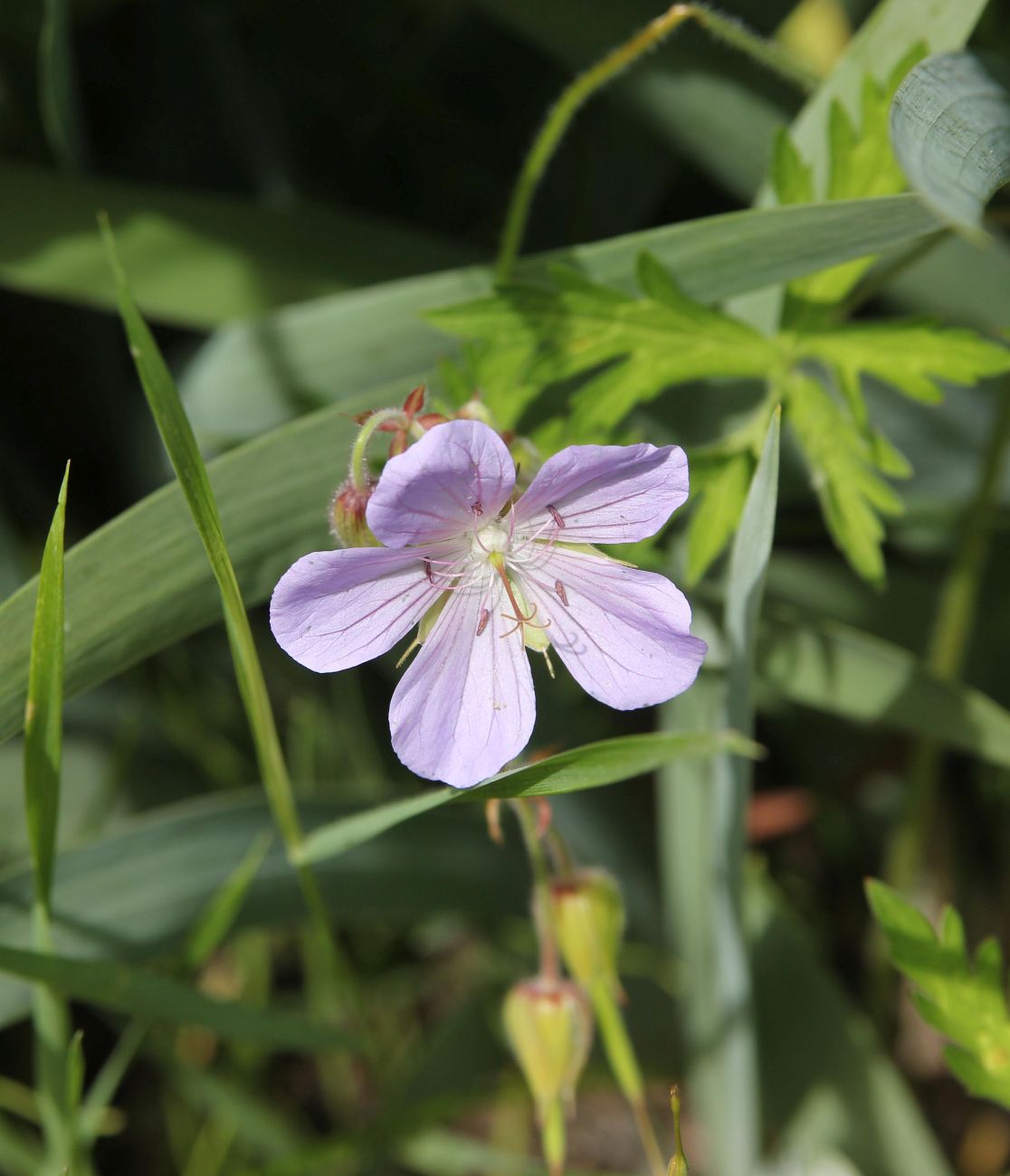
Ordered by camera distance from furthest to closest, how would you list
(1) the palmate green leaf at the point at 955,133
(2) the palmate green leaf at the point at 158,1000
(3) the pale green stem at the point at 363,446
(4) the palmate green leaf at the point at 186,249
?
(4) the palmate green leaf at the point at 186,249 < (2) the palmate green leaf at the point at 158,1000 < (3) the pale green stem at the point at 363,446 < (1) the palmate green leaf at the point at 955,133

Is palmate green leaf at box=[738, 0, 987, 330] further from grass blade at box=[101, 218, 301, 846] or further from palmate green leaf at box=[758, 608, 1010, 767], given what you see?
grass blade at box=[101, 218, 301, 846]

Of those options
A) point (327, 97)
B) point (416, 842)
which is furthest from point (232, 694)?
point (327, 97)

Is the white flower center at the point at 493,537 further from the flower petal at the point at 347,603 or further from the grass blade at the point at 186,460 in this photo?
the grass blade at the point at 186,460

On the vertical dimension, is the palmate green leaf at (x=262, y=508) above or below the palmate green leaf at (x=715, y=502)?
above

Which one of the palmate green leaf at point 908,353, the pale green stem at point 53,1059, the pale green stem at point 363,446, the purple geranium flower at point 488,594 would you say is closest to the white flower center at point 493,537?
the purple geranium flower at point 488,594

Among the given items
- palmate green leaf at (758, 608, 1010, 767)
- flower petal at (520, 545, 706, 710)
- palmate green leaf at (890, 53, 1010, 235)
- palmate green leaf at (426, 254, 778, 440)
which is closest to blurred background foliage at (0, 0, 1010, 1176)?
palmate green leaf at (758, 608, 1010, 767)

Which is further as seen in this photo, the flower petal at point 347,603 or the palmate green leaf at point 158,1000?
the palmate green leaf at point 158,1000

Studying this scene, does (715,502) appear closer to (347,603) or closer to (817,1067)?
(347,603)
